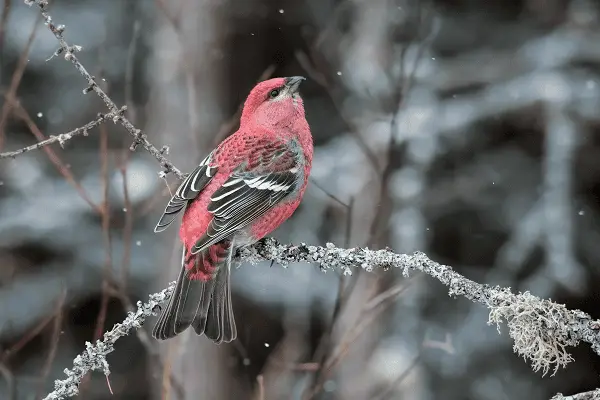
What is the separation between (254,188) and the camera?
9.32 ft

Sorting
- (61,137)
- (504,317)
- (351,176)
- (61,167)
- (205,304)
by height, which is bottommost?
(351,176)

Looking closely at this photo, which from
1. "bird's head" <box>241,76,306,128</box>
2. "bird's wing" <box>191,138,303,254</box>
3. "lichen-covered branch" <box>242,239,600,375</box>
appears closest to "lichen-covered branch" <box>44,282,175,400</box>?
"bird's wing" <box>191,138,303,254</box>

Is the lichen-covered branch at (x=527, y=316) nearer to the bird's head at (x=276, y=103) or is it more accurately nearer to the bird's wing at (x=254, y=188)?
the bird's wing at (x=254, y=188)

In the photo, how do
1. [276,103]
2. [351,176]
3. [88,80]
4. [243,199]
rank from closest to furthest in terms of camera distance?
[88,80] → [243,199] → [276,103] → [351,176]

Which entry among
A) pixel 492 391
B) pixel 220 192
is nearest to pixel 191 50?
pixel 220 192

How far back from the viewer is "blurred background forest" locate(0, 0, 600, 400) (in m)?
6.00

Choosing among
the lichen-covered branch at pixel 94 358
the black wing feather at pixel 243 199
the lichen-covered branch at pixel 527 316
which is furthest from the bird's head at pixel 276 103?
the lichen-covered branch at pixel 94 358

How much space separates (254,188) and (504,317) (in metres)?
→ 1.03

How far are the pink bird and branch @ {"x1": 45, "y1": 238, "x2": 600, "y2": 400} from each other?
197 millimetres

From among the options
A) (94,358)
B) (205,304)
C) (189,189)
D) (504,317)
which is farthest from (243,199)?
(504,317)

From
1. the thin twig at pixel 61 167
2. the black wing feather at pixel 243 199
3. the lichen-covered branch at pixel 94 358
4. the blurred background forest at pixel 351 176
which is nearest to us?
the lichen-covered branch at pixel 94 358

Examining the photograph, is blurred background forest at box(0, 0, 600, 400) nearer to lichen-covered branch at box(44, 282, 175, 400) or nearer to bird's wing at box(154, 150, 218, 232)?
bird's wing at box(154, 150, 218, 232)

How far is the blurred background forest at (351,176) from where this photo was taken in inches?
236

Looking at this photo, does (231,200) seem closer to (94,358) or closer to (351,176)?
(94,358)
